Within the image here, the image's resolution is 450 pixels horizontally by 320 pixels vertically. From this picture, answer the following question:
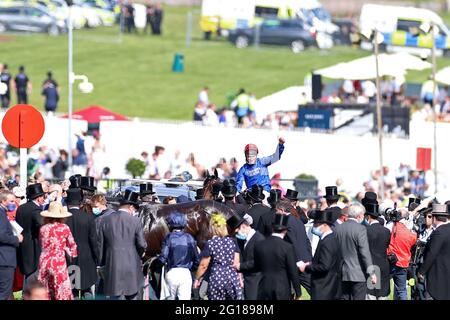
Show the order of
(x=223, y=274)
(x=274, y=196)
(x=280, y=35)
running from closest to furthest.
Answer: (x=223, y=274), (x=274, y=196), (x=280, y=35)

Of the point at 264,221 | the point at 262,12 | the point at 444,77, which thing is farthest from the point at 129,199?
the point at 262,12

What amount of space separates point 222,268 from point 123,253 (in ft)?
5.35

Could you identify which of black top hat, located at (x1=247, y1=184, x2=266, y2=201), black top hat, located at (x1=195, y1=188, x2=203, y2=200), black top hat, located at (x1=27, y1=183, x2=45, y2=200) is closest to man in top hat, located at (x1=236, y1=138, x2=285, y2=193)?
black top hat, located at (x1=195, y1=188, x2=203, y2=200)

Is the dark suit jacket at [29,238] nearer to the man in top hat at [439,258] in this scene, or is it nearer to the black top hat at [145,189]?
the black top hat at [145,189]

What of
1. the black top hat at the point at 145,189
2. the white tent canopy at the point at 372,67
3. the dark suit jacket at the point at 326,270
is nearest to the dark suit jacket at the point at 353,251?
the dark suit jacket at the point at 326,270

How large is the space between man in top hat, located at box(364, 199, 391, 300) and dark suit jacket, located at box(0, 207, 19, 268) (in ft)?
14.5

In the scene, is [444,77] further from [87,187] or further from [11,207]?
[11,207]

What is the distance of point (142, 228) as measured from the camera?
1986cm

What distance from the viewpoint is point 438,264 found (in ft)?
61.8

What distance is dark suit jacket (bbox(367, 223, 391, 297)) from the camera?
64.4 ft

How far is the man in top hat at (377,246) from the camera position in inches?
773

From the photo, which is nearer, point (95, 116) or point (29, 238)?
point (29, 238)

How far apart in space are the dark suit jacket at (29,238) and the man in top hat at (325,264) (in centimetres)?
348

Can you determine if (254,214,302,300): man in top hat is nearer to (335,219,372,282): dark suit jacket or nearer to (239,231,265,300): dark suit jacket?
(239,231,265,300): dark suit jacket
